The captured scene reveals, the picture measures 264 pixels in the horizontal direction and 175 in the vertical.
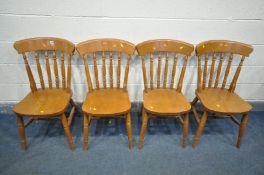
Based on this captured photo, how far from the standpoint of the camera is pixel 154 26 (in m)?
1.86

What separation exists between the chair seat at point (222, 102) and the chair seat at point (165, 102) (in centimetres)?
Answer: 18

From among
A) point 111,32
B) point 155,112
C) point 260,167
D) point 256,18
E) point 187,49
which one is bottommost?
point 260,167

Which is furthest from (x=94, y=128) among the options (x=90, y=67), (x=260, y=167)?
(x=260, y=167)

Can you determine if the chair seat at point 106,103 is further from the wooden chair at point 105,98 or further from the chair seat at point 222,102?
the chair seat at point 222,102

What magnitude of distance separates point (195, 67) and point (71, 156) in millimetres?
1445

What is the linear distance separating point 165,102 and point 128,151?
0.56 meters

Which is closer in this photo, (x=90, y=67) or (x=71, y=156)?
(x=71, y=156)

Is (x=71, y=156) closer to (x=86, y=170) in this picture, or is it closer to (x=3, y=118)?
(x=86, y=170)

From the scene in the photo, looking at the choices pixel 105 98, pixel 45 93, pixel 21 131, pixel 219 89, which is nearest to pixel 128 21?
pixel 105 98

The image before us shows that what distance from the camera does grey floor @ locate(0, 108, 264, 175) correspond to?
67.3 inches

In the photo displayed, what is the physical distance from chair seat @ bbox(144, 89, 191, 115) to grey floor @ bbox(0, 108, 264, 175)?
44 centimetres

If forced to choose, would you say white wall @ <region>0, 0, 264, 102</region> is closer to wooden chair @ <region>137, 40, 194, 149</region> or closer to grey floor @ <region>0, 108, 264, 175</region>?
wooden chair @ <region>137, 40, 194, 149</region>

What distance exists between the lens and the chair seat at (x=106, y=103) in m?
1.65

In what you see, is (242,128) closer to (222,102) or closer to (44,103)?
(222,102)
